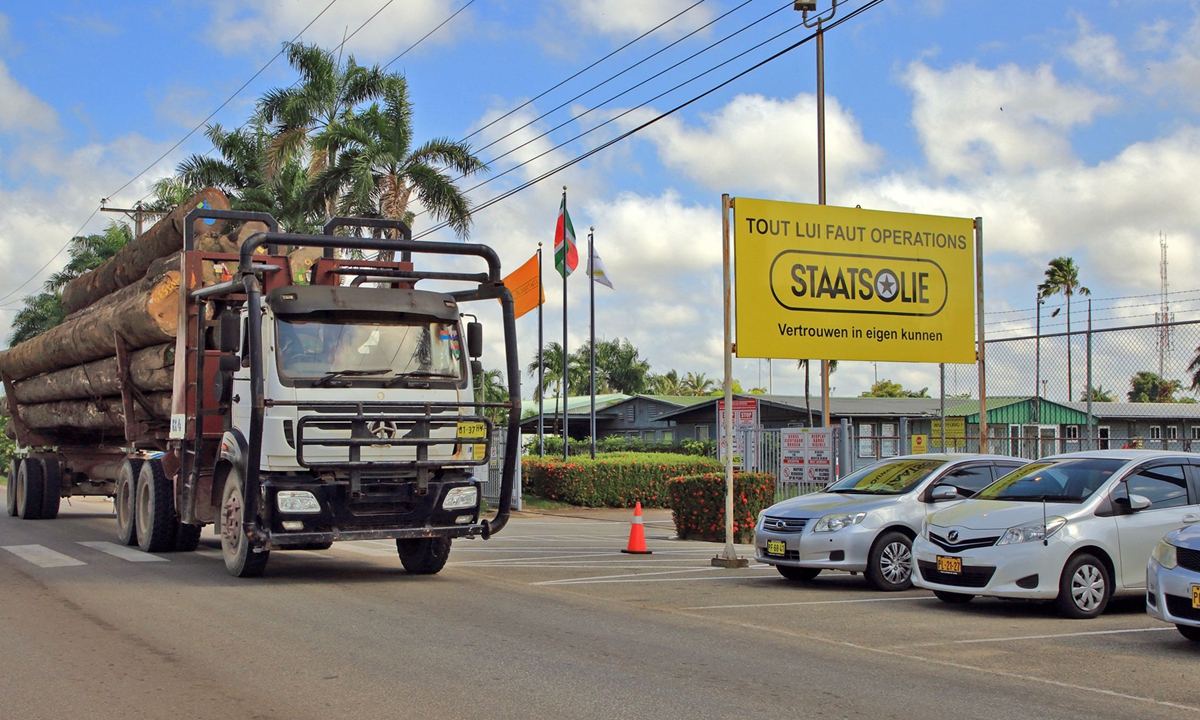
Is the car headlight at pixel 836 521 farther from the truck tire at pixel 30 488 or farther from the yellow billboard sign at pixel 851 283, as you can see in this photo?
the truck tire at pixel 30 488

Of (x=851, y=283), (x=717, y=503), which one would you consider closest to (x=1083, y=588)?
(x=851, y=283)

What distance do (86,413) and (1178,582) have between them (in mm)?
15958

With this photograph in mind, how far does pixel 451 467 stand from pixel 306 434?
158cm

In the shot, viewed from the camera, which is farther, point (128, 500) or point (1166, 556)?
point (128, 500)

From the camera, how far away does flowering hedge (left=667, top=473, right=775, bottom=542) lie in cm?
1880

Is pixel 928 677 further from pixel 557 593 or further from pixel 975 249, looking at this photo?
pixel 975 249

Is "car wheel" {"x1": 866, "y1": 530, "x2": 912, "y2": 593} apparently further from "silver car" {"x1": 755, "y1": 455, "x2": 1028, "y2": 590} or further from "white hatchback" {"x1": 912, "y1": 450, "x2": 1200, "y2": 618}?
"white hatchback" {"x1": 912, "y1": 450, "x2": 1200, "y2": 618}

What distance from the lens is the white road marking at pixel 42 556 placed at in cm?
1346

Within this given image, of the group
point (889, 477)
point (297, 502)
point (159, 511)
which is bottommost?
point (159, 511)

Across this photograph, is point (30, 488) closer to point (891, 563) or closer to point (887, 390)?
point (891, 563)

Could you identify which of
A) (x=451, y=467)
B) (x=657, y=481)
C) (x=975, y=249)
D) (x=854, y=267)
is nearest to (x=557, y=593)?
(x=451, y=467)

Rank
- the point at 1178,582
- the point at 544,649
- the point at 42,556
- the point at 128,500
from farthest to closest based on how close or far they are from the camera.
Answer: the point at 128,500 < the point at 42,556 < the point at 1178,582 < the point at 544,649

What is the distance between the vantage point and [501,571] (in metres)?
14.0

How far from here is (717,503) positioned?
62.3 ft
